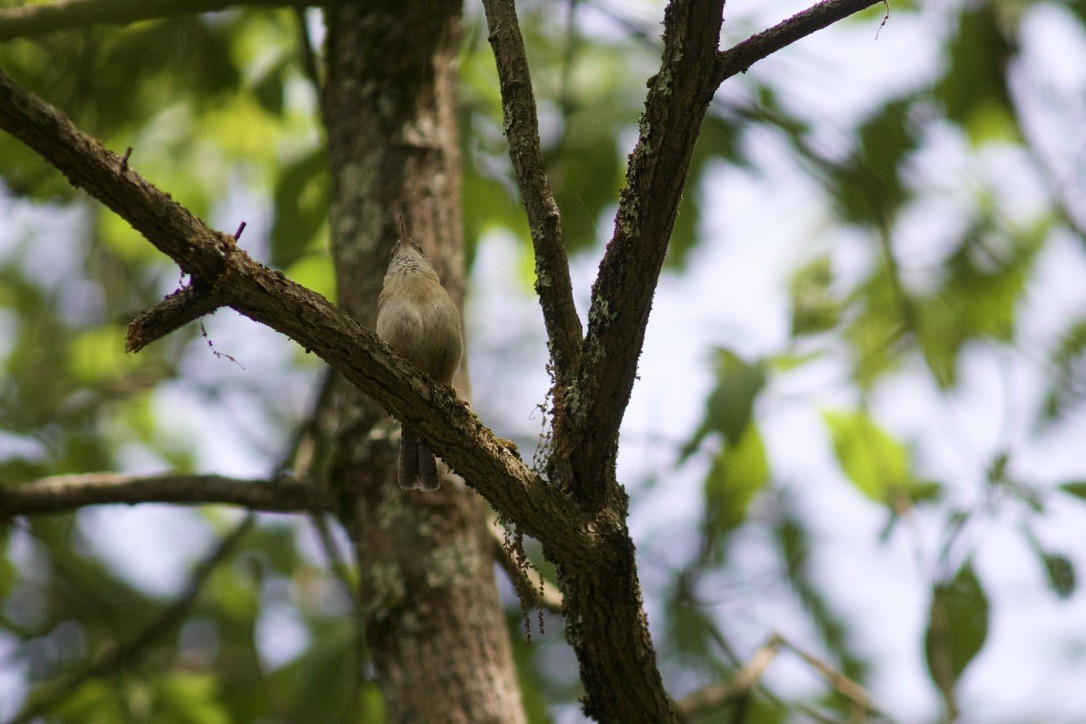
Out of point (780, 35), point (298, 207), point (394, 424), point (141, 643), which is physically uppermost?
point (298, 207)

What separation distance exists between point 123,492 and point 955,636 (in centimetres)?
288

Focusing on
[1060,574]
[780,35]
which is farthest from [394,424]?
[1060,574]

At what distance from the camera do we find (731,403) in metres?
3.24

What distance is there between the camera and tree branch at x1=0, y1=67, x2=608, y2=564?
1.80m

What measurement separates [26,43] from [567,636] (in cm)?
322

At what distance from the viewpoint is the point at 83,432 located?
5.55 meters

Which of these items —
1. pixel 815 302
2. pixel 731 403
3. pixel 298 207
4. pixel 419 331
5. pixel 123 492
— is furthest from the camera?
pixel 298 207

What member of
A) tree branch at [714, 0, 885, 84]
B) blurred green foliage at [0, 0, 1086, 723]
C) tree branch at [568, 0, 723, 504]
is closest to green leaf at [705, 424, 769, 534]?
blurred green foliage at [0, 0, 1086, 723]

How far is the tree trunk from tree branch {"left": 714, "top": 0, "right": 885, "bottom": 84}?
74.0 inches

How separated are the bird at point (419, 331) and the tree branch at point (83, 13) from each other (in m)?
1.03

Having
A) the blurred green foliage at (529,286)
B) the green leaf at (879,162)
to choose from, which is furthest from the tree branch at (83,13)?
the green leaf at (879,162)

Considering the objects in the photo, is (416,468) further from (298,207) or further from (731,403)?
(298,207)

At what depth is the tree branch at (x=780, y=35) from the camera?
6.68 ft

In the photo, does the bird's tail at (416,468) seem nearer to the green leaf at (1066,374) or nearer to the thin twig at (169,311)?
the thin twig at (169,311)
